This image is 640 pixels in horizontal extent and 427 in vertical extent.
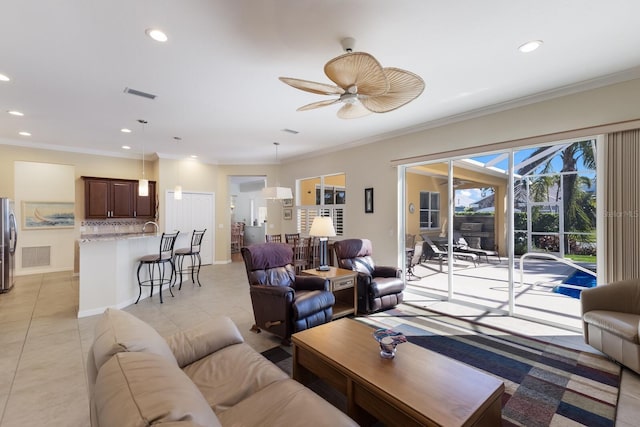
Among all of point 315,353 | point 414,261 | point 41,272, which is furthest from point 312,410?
point 41,272

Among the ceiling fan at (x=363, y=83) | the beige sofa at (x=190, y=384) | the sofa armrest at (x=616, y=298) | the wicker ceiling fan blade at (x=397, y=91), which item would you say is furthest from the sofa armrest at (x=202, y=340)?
the sofa armrest at (x=616, y=298)

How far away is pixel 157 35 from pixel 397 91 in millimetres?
2110

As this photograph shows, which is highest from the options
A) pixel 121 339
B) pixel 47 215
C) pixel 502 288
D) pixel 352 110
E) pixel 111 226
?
pixel 352 110

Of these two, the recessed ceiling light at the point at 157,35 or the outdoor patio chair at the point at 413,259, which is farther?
the outdoor patio chair at the point at 413,259

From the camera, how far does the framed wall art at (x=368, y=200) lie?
5805 mm

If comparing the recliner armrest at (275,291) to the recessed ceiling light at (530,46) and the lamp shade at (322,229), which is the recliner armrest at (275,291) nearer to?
the lamp shade at (322,229)

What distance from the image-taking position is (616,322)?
2629mm

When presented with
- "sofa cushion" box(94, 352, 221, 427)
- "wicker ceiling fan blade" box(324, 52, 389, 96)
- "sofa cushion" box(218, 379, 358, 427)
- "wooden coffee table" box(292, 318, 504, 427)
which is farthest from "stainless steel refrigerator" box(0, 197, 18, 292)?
"wicker ceiling fan blade" box(324, 52, 389, 96)

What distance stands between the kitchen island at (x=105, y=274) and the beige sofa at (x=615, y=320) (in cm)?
588

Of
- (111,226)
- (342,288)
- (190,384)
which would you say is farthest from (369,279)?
(111,226)

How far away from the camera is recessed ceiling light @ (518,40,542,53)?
102 inches

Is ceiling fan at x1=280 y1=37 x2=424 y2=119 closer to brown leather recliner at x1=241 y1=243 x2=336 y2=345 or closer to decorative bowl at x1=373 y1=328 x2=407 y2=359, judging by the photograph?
decorative bowl at x1=373 y1=328 x2=407 y2=359

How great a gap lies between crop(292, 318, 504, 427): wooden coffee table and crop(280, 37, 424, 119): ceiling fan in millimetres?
2000

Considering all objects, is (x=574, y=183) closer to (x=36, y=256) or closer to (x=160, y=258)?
(x=160, y=258)
